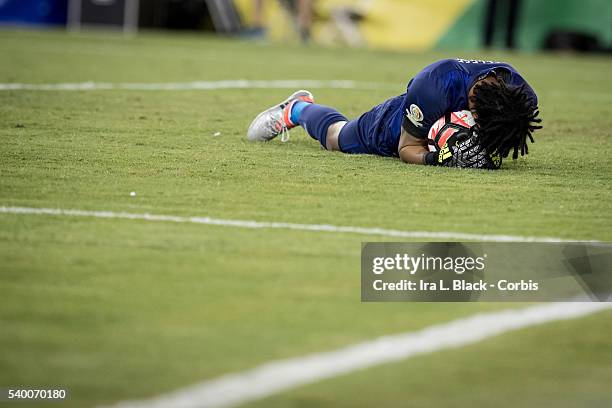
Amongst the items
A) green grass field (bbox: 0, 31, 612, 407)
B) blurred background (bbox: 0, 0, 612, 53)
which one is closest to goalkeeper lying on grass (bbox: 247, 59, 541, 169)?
green grass field (bbox: 0, 31, 612, 407)

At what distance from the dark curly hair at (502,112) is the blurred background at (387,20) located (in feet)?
49.6

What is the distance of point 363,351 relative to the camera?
11.5ft

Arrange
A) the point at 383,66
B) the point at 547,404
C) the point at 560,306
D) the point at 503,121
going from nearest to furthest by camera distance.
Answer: the point at 547,404
the point at 560,306
the point at 503,121
the point at 383,66

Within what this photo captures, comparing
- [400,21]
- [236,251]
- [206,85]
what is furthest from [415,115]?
[400,21]

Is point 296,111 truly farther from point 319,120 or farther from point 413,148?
point 413,148

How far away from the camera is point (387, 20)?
74.8 feet

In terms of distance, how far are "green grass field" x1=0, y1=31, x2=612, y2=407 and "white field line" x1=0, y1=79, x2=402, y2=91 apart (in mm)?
759

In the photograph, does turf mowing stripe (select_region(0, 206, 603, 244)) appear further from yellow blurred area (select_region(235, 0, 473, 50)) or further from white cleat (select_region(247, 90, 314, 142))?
yellow blurred area (select_region(235, 0, 473, 50))

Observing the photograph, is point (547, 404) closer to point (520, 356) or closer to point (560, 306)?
point (520, 356)

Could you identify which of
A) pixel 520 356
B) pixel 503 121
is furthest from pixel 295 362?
pixel 503 121

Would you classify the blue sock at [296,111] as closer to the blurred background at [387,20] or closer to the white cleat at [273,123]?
the white cleat at [273,123]

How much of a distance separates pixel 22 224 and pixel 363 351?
202cm

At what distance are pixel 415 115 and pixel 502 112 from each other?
485mm

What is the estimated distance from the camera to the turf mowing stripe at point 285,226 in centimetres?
496
